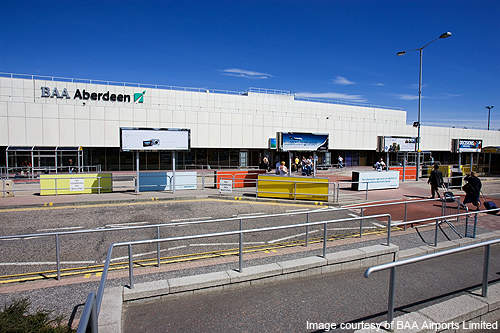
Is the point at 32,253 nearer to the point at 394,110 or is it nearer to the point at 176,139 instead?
the point at 176,139

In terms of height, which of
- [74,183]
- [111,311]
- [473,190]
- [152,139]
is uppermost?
[152,139]

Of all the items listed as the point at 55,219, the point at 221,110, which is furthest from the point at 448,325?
the point at 221,110

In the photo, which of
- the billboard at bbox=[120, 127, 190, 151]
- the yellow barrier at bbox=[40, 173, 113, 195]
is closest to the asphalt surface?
the billboard at bbox=[120, 127, 190, 151]

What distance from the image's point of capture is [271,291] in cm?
541

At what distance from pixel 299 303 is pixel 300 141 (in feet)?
62.9

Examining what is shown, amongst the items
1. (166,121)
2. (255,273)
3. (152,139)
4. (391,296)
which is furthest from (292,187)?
(166,121)

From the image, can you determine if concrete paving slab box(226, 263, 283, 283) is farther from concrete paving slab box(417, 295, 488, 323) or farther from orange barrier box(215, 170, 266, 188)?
orange barrier box(215, 170, 266, 188)

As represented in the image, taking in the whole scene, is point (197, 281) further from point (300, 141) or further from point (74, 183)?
point (300, 141)

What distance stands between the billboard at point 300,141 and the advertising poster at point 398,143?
27.7 feet

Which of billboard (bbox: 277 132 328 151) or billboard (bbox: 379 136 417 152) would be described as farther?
billboard (bbox: 379 136 417 152)

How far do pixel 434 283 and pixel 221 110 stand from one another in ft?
129

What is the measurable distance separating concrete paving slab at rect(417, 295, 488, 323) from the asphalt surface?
49 cm

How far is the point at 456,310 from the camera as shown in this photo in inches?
167

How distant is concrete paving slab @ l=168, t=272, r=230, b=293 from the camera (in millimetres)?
5145
